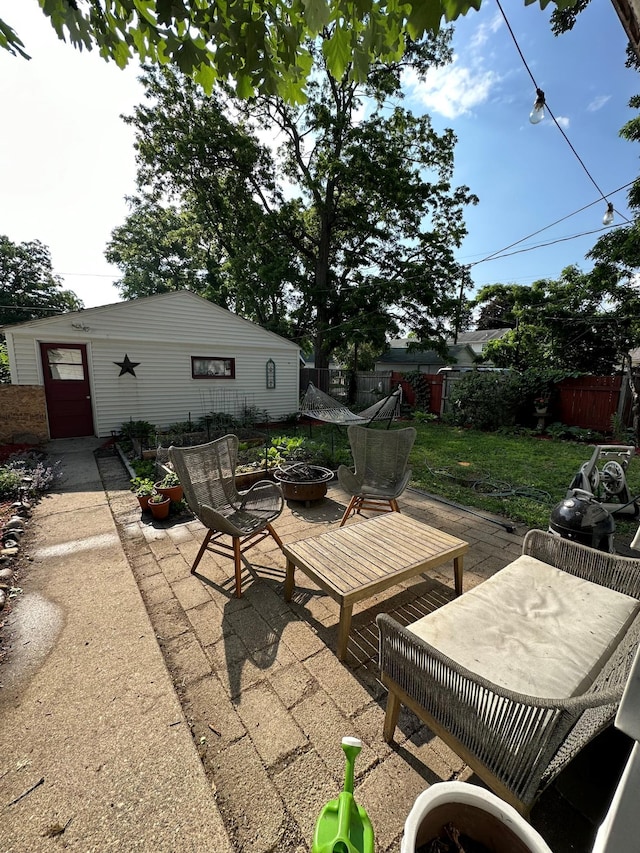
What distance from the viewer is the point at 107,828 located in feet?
3.80

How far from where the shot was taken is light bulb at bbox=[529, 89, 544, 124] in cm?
379

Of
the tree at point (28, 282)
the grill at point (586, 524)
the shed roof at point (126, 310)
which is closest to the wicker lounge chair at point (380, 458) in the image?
the grill at point (586, 524)

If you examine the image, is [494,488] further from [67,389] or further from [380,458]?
[67,389]

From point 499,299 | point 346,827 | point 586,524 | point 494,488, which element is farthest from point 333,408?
point 499,299

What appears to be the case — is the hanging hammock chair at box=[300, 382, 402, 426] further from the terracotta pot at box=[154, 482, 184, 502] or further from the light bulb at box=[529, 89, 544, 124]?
the light bulb at box=[529, 89, 544, 124]

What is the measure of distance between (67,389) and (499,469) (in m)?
8.45

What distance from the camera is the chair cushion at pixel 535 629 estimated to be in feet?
4.05

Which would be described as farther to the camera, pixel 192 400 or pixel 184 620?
pixel 192 400

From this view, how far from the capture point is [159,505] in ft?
11.7

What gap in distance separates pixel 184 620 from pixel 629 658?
7.23ft

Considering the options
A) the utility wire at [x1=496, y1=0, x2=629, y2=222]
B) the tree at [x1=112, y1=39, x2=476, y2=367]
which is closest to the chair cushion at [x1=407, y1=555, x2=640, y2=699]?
the utility wire at [x1=496, y1=0, x2=629, y2=222]

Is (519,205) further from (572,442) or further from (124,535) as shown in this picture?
(124,535)

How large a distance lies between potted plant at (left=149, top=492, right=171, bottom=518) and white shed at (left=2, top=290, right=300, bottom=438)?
4937mm

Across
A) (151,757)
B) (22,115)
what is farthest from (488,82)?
(151,757)
